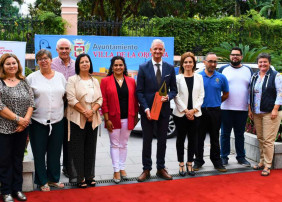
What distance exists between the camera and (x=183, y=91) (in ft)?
16.8

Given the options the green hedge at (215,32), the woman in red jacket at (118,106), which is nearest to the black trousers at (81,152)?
the woman in red jacket at (118,106)

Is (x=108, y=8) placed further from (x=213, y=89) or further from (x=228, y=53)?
(x=213, y=89)

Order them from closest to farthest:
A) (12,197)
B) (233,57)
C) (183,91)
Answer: (12,197)
(183,91)
(233,57)

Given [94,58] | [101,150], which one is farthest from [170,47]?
[101,150]

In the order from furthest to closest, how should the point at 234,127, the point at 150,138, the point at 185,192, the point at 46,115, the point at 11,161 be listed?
the point at 234,127 → the point at 150,138 → the point at 185,192 → the point at 46,115 → the point at 11,161

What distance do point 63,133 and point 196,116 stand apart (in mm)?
1975

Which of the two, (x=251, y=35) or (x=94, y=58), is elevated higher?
(x=251, y=35)

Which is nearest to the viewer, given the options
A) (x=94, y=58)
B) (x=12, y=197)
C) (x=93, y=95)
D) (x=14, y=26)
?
(x=12, y=197)

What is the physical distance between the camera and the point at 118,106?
4828 mm

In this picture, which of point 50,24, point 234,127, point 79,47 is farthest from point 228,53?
point 234,127

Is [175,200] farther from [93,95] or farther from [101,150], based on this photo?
[101,150]

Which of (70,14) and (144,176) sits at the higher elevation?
(70,14)

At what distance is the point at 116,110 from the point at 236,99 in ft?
6.70

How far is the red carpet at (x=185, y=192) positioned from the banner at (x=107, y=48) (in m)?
4.97
